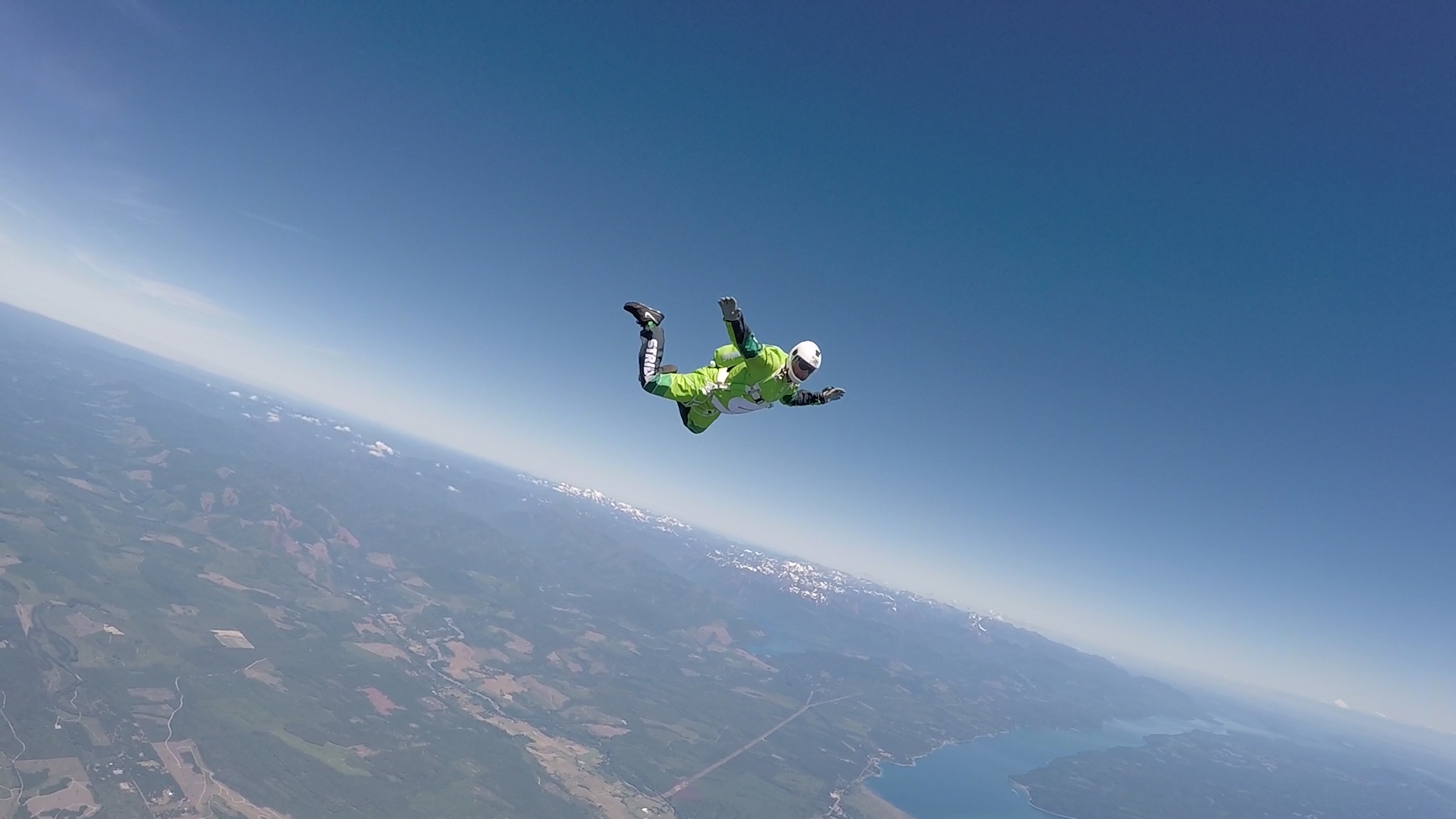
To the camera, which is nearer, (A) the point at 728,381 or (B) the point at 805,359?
(B) the point at 805,359

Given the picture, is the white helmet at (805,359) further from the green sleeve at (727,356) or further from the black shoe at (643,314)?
the black shoe at (643,314)

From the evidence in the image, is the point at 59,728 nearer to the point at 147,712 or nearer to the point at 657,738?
the point at 147,712

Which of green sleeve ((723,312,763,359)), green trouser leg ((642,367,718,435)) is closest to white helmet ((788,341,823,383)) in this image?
green sleeve ((723,312,763,359))

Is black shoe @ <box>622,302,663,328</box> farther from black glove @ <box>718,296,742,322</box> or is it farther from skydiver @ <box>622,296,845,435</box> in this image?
black glove @ <box>718,296,742,322</box>

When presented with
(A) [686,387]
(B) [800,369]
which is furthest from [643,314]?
(B) [800,369]

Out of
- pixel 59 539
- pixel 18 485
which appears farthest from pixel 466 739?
pixel 18 485

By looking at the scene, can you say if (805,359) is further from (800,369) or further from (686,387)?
(686,387)

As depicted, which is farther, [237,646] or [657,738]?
[657,738]

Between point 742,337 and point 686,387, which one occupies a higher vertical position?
point 742,337
